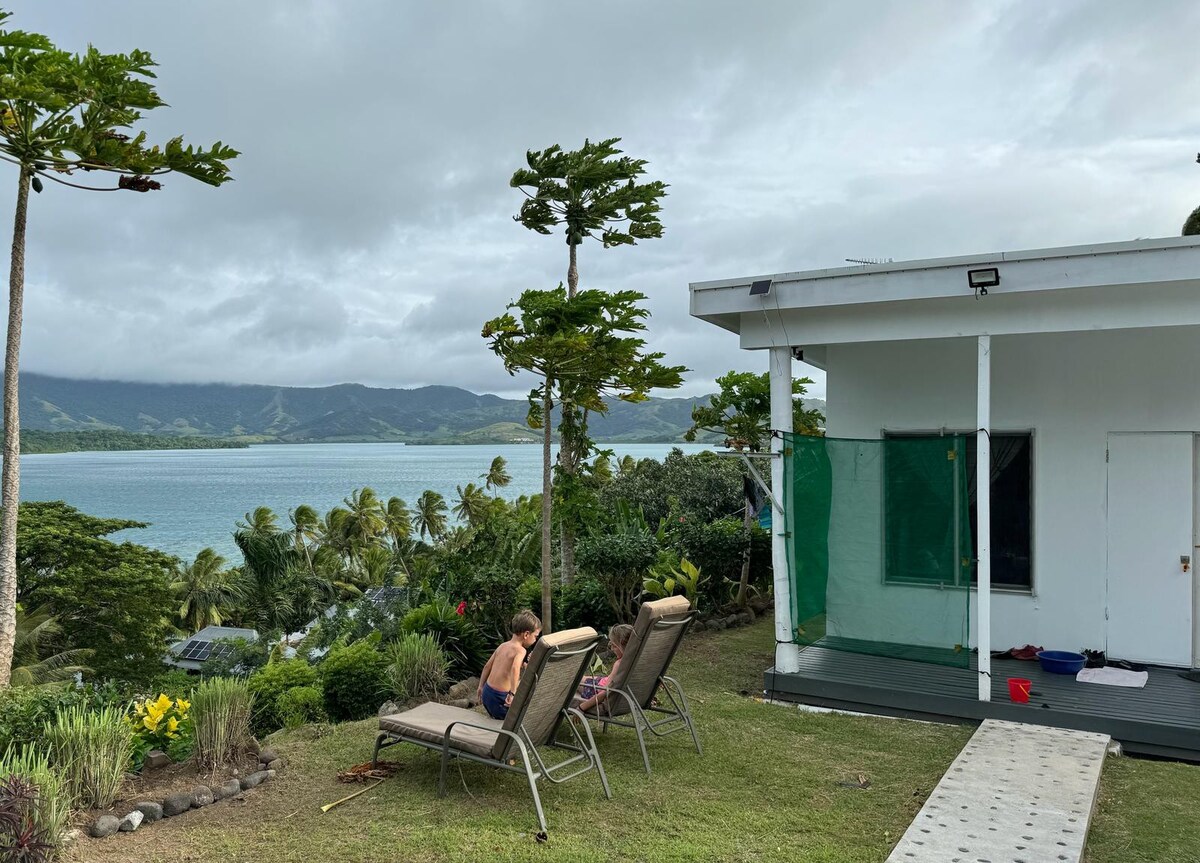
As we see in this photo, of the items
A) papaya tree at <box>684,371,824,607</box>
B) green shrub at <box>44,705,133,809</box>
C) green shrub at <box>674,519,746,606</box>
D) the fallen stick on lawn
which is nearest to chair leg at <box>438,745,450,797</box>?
the fallen stick on lawn

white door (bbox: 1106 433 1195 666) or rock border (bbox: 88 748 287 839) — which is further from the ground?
white door (bbox: 1106 433 1195 666)

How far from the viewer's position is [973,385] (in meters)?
7.91

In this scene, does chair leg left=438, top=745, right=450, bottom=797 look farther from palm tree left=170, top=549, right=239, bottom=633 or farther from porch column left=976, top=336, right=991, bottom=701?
palm tree left=170, top=549, right=239, bottom=633

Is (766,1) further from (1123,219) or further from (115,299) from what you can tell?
(115,299)

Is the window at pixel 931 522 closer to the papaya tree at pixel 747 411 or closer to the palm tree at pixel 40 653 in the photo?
the papaya tree at pixel 747 411

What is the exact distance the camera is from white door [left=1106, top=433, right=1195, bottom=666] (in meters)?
7.16

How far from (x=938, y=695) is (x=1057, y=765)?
4.32 feet

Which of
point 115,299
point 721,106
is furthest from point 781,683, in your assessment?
point 115,299

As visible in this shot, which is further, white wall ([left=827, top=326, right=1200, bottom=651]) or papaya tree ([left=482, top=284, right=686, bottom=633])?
papaya tree ([left=482, top=284, right=686, bottom=633])

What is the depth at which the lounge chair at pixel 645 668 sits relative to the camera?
547 centimetres

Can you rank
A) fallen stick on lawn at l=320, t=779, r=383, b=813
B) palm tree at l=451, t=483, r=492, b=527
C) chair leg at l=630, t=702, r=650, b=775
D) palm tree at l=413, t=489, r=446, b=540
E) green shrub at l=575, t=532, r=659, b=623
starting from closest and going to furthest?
fallen stick on lawn at l=320, t=779, r=383, b=813
chair leg at l=630, t=702, r=650, b=775
green shrub at l=575, t=532, r=659, b=623
palm tree at l=451, t=483, r=492, b=527
palm tree at l=413, t=489, r=446, b=540

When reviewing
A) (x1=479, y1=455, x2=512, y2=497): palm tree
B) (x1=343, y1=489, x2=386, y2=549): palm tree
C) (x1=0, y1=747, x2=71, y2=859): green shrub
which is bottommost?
(x1=343, y1=489, x2=386, y2=549): palm tree

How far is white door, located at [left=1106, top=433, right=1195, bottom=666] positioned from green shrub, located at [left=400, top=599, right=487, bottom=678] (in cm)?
625

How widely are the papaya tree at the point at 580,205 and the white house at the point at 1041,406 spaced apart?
3.06m
